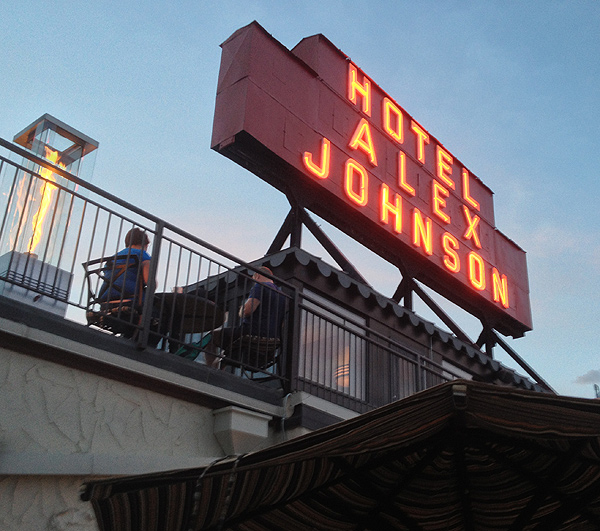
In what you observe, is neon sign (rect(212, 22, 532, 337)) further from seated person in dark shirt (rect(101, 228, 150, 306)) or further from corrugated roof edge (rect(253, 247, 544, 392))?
seated person in dark shirt (rect(101, 228, 150, 306))

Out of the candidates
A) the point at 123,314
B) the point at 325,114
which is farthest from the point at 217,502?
the point at 325,114

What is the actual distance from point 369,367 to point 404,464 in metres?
5.90

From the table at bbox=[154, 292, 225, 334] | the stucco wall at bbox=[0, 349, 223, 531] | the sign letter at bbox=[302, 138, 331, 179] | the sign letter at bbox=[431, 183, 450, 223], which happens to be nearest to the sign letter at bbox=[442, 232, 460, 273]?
the sign letter at bbox=[431, 183, 450, 223]

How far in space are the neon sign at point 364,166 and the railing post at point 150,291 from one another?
419 cm

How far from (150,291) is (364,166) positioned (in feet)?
23.9

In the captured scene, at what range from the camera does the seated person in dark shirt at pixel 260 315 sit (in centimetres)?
788

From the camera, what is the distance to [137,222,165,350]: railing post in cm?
640

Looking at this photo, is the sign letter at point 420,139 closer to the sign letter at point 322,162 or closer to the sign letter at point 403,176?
the sign letter at point 403,176

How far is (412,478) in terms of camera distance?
14.8ft

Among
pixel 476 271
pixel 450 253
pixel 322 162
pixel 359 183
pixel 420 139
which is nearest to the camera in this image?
pixel 322 162

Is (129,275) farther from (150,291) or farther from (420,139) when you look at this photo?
(420,139)

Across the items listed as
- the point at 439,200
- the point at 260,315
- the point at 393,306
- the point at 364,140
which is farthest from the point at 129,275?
the point at 439,200

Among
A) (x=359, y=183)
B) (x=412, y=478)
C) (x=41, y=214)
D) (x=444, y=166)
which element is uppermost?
(x=444, y=166)

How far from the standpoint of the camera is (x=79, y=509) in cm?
559
